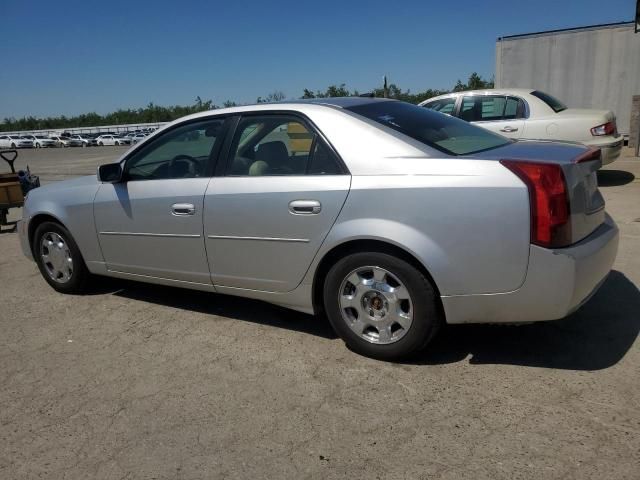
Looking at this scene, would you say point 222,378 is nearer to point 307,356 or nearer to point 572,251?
point 307,356

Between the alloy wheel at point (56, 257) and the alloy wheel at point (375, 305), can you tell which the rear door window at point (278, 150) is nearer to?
the alloy wheel at point (375, 305)

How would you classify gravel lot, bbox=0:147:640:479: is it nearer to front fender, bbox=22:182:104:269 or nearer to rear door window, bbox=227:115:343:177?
front fender, bbox=22:182:104:269

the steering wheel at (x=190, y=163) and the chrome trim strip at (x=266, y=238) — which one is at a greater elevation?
the steering wheel at (x=190, y=163)

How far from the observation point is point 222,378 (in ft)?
10.8

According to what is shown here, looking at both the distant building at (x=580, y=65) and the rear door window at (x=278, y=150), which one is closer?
the rear door window at (x=278, y=150)

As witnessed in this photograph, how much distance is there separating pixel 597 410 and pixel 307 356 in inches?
64.6

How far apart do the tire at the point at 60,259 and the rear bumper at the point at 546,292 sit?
3282 mm

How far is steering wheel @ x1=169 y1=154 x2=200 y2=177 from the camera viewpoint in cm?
397

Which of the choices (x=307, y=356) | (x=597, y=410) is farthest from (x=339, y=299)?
(x=597, y=410)

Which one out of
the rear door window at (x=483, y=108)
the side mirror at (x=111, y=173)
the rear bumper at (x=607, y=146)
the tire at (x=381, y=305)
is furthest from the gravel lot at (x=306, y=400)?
the rear door window at (x=483, y=108)

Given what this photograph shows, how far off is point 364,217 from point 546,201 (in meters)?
0.95

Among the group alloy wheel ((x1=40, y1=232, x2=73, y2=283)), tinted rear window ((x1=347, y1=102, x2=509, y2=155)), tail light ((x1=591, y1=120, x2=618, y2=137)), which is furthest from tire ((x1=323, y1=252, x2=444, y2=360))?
tail light ((x1=591, y1=120, x2=618, y2=137))

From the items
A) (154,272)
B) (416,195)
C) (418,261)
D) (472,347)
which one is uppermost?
(416,195)

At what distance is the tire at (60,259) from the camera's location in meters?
4.77
